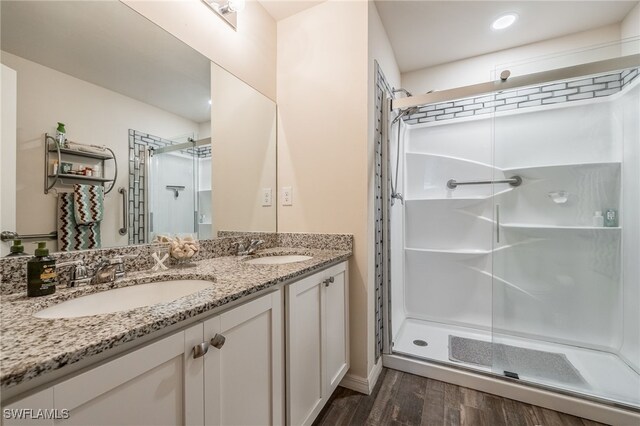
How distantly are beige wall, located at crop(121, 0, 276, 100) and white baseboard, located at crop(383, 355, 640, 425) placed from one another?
2067 millimetres

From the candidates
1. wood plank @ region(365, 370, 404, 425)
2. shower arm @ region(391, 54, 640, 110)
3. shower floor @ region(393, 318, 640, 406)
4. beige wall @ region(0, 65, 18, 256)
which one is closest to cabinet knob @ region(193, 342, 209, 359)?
beige wall @ region(0, 65, 18, 256)

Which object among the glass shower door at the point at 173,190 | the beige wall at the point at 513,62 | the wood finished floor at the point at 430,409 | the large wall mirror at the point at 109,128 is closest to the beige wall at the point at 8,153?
the large wall mirror at the point at 109,128

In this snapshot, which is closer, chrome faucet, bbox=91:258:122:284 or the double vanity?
the double vanity

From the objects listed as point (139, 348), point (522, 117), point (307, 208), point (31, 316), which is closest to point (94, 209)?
point (31, 316)

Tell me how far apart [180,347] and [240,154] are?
127cm

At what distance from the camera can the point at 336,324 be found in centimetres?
143

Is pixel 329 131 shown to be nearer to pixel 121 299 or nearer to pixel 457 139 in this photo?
pixel 121 299

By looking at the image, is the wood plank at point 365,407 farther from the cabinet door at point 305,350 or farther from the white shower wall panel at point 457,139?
the white shower wall panel at point 457,139

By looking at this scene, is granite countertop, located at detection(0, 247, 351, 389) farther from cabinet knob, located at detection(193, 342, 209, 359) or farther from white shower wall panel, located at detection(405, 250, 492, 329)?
white shower wall panel, located at detection(405, 250, 492, 329)

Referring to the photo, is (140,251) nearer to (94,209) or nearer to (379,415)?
(94,209)

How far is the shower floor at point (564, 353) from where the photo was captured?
4.72 ft

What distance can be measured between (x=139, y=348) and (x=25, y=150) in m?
0.74

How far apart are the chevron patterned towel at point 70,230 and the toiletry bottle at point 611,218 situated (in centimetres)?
276

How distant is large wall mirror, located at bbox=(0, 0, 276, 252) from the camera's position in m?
0.81
